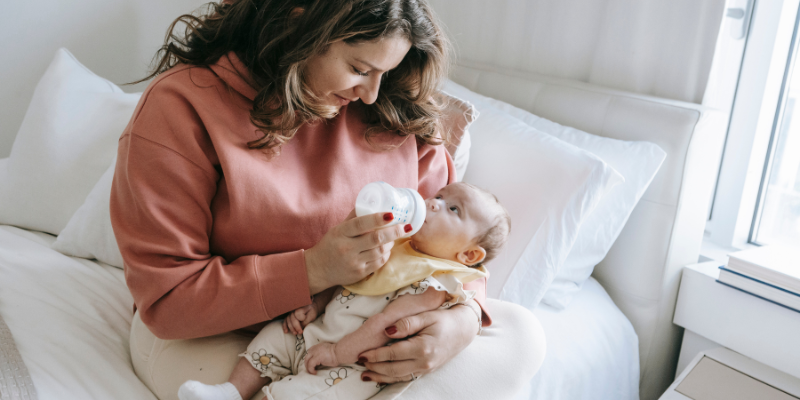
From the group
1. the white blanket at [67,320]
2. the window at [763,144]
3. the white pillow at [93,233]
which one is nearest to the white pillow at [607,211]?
the window at [763,144]

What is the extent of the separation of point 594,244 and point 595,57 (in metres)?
0.67

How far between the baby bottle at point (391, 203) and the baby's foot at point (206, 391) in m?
0.39

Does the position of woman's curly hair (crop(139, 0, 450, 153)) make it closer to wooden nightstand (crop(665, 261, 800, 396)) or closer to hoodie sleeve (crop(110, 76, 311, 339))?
hoodie sleeve (crop(110, 76, 311, 339))

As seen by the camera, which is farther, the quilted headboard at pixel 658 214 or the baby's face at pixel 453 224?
the quilted headboard at pixel 658 214

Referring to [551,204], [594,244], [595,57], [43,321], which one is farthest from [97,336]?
[595,57]

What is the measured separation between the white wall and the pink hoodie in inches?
74.5

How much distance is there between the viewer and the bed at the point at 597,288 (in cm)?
116

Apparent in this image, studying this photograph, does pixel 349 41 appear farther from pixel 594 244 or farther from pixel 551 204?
pixel 594 244

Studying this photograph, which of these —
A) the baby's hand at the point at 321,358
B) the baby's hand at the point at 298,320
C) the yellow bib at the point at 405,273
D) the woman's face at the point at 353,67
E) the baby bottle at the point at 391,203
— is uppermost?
the woman's face at the point at 353,67

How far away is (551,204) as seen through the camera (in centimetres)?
140

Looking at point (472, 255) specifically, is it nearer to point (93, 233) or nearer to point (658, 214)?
point (658, 214)

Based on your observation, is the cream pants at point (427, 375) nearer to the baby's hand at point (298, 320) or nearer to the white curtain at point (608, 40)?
the baby's hand at point (298, 320)

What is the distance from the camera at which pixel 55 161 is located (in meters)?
1.69

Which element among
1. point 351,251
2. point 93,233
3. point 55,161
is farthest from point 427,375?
point 55,161
